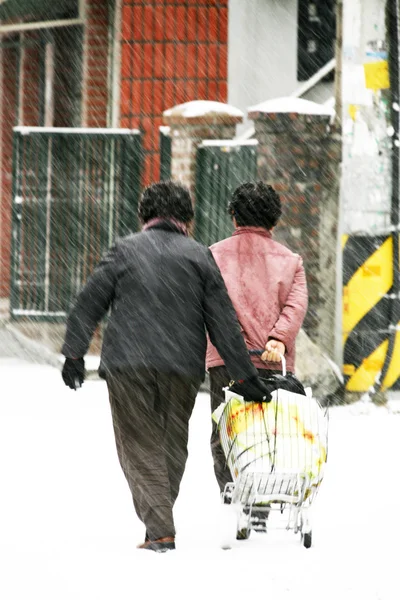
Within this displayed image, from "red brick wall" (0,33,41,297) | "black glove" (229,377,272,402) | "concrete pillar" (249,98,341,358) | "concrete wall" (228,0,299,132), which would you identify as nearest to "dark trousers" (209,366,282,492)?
"black glove" (229,377,272,402)

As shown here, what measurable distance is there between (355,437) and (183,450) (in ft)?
10.9

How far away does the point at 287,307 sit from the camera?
6.00 m

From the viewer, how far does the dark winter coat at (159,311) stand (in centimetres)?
559

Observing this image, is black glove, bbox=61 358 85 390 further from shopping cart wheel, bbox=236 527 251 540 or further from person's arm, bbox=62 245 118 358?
shopping cart wheel, bbox=236 527 251 540

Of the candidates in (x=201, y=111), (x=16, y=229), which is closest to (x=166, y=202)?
(x=201, y=111)

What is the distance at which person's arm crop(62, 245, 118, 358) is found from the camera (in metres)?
5.59

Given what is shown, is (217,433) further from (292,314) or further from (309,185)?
(309,185)

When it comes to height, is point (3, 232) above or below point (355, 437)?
above

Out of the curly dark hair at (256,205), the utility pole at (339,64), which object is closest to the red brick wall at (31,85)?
the utility pole at (339,64)

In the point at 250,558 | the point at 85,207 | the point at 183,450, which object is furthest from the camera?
the point at 85,207

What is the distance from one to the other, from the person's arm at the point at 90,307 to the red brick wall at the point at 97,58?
9129 mm

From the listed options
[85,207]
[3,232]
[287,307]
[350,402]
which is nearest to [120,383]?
[287,307]

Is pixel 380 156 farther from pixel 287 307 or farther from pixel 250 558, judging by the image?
pixel 250 558

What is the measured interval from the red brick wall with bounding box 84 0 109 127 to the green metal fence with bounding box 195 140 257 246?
3.14 meters
